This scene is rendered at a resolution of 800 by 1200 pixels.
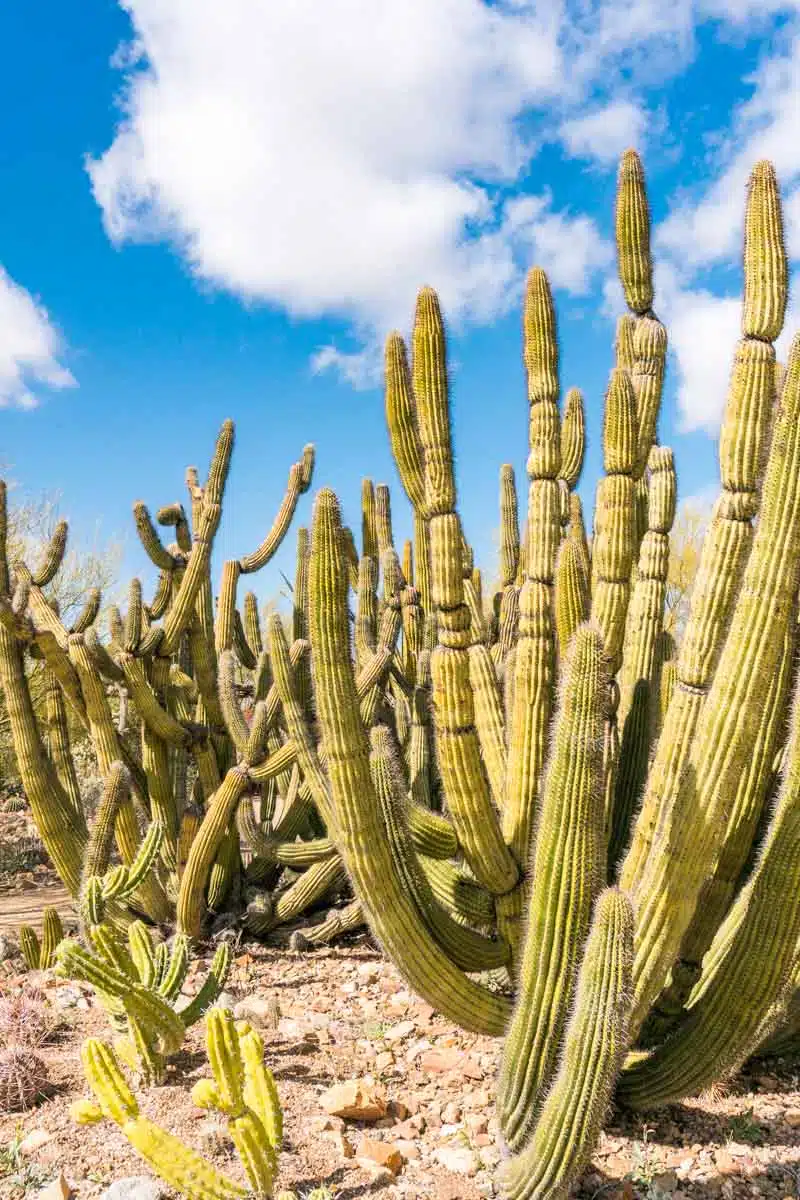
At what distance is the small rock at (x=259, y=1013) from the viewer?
5051 millimetres

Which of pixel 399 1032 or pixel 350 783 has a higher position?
pixel 350 783

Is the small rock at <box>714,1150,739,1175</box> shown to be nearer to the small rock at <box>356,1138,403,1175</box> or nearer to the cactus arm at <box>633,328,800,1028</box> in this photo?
the cactus arm at <box>633,328,800,1028</box>

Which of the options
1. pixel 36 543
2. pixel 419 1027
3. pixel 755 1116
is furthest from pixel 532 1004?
pixel 36 543

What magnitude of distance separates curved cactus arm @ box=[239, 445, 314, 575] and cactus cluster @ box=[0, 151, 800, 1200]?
8.19 ft

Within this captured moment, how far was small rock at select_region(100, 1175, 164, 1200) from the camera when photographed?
335 centimetres

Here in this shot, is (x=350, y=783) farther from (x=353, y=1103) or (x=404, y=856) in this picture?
(x=353, y=1103)

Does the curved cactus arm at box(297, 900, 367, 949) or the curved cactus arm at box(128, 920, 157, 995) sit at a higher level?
the curved cactus arm at box(128, 920, 157, 995)

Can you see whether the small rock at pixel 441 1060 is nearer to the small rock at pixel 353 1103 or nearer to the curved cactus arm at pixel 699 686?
the small rock at pixel 353 1103

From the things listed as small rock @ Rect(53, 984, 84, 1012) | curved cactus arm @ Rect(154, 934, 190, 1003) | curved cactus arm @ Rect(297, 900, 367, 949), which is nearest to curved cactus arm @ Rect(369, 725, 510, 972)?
curved cactus arm @ Rect(154, 934, 190, 1003)

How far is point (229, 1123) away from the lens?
3350 millimetres

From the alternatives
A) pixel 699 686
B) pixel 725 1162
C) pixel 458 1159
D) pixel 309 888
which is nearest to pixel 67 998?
pixel 309 888

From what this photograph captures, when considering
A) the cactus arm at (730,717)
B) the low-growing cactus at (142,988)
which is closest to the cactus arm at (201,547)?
the low-growing cactus at (142,988)

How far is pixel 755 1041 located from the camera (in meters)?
3.56

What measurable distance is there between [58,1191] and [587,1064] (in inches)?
79.6
